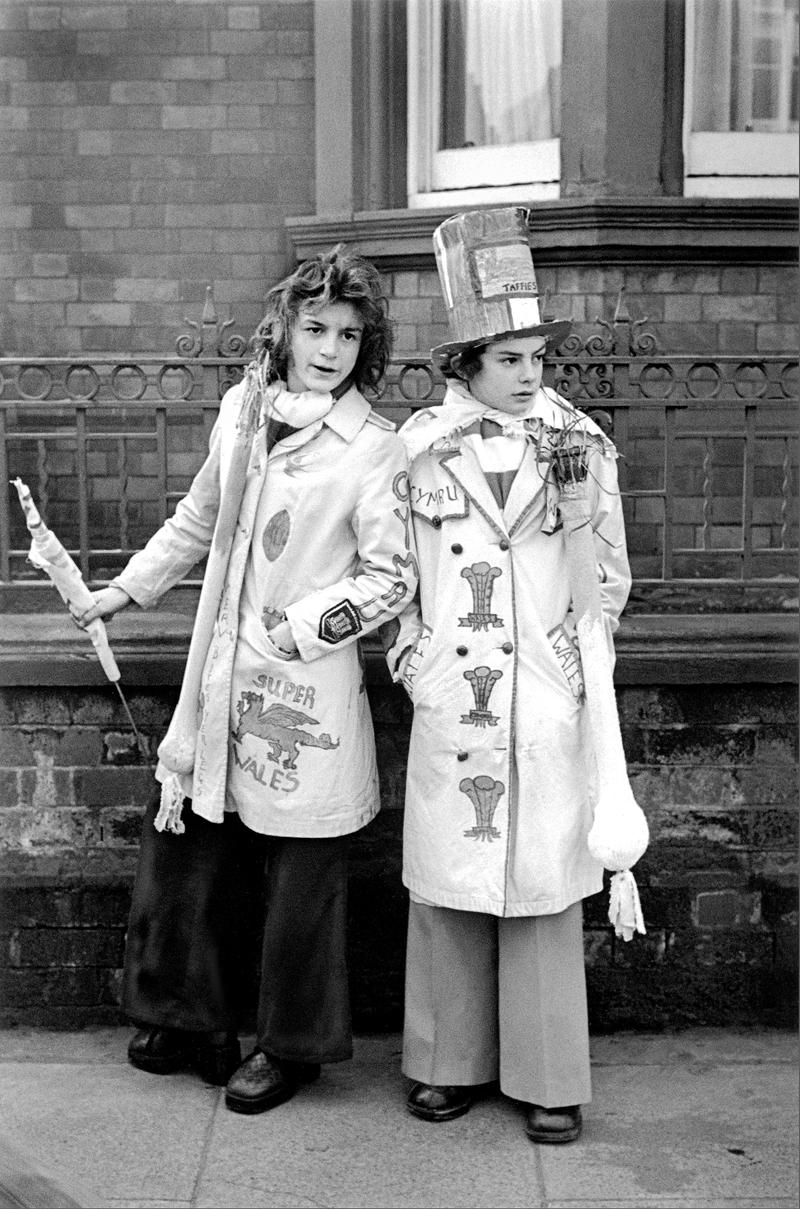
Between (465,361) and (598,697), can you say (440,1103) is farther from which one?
(465,361)

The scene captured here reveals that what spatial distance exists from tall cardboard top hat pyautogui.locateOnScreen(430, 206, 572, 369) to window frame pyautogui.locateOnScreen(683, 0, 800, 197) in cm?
281

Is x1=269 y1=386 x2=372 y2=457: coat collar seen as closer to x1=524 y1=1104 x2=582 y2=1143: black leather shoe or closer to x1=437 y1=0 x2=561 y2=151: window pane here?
x1=524 y1=1104 x2=582 y2=1143: black leather shoe

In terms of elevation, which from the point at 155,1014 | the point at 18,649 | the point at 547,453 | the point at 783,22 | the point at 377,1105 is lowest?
the point at 377,1105

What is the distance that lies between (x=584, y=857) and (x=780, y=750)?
885 mm

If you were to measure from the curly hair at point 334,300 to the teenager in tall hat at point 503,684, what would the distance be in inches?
6.8

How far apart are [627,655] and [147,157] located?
3.84 m

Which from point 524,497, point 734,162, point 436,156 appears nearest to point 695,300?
point 734,162

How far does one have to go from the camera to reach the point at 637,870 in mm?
4195

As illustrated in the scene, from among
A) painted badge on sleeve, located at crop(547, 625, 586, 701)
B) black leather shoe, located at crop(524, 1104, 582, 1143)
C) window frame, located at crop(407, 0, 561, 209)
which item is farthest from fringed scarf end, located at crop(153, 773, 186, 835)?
window frame, located at crop(407, 0, 561, 209)

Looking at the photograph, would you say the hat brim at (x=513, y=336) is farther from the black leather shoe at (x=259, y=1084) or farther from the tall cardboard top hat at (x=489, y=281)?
the black leather shoe at (x=259, y=1084)

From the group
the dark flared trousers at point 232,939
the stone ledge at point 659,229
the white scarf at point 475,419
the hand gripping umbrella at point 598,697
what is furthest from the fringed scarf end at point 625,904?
the stone ledge at point 659,229

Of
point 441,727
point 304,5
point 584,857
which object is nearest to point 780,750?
point 584,857

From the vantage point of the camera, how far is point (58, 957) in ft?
13.8

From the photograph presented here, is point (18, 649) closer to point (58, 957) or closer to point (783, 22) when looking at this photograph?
point (58, 957)
